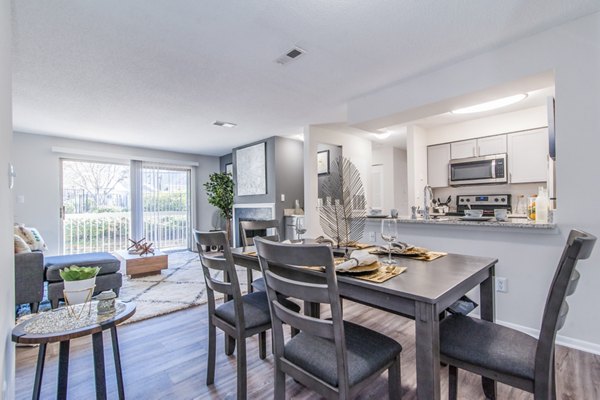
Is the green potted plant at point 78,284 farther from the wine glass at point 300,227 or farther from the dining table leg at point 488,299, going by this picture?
the dining table leg at point 488,299

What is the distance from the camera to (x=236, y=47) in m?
2.23

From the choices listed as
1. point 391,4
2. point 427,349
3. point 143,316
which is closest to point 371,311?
point 427,349

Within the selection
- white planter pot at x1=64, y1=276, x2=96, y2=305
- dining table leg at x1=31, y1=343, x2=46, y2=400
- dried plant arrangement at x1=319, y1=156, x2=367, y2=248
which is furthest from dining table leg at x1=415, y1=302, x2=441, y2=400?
dining table leg at x1=31, y1=343, x2=46, y2=400

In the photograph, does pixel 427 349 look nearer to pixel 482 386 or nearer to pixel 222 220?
pixel 482 386

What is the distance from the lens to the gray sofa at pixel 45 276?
98.7 inches

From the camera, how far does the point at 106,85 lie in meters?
2.89

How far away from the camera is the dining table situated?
99cm

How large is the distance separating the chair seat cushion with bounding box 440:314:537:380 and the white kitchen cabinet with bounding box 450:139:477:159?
3680mm

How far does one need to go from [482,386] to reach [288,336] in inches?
52.1

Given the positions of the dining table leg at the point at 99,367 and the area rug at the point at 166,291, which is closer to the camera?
the dining table leg at the point at 99,367

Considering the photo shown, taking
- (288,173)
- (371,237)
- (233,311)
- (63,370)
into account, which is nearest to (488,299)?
(233,311)

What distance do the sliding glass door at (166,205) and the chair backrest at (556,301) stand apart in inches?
259

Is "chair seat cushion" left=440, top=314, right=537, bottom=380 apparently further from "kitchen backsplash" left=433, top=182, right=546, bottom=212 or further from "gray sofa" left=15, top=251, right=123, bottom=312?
"kitchen backsplash" left=433, top=182, right=546, bottom=212

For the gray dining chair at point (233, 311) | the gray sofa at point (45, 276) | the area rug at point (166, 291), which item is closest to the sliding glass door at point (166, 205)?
the area rug at point (166, 291)
